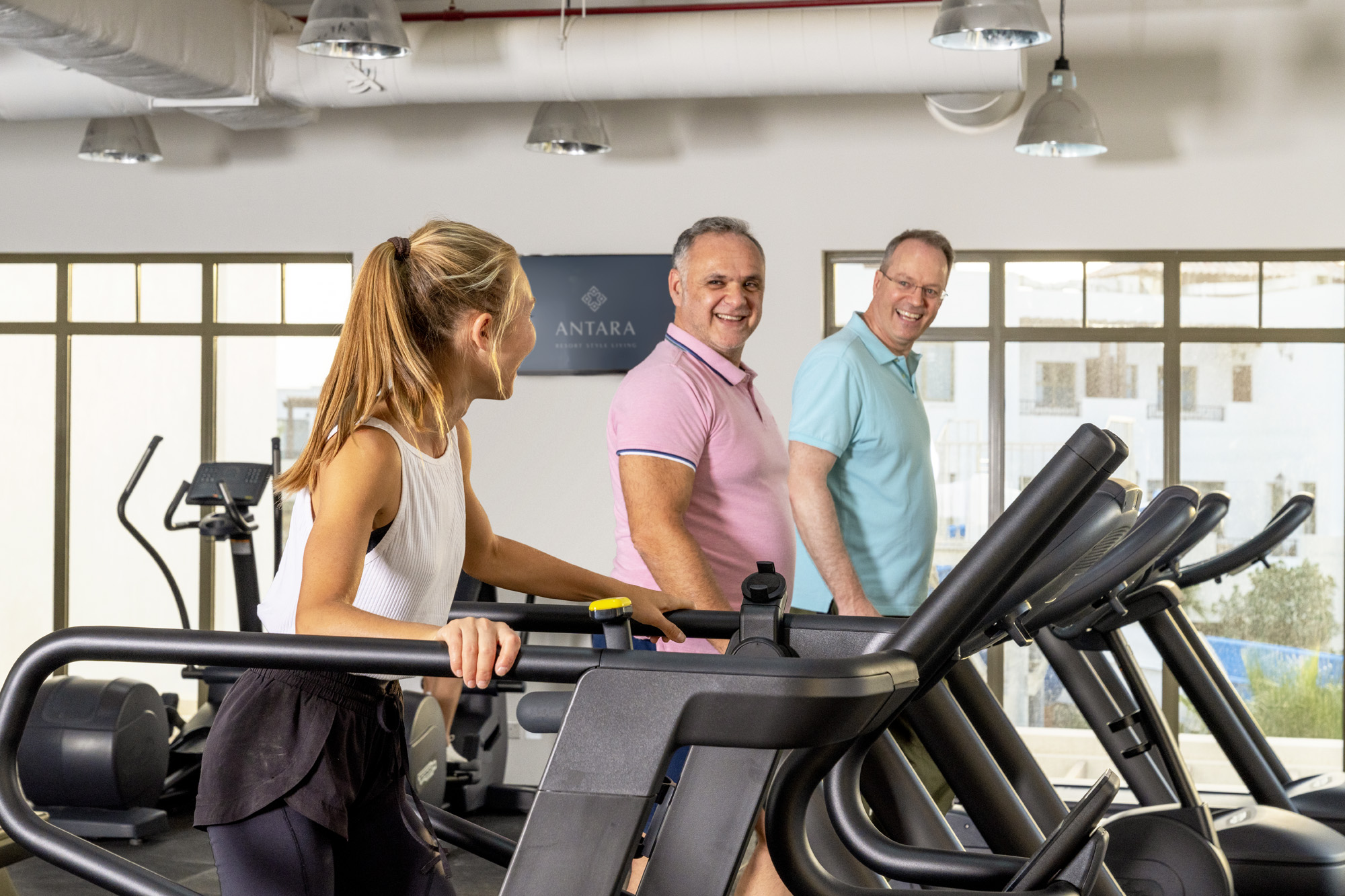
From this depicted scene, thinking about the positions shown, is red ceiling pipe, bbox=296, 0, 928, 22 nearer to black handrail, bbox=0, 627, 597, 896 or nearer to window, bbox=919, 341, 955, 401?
window, bbox=919, 341, 955, 401

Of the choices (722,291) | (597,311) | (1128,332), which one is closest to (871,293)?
(1128,332)

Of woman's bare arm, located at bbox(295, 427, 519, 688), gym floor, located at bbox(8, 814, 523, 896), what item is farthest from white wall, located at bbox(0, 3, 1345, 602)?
woman's bare arm, located at bbox(295, 427, 519, 688)

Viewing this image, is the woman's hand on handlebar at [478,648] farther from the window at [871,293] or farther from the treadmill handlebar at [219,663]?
the window at [871,293]

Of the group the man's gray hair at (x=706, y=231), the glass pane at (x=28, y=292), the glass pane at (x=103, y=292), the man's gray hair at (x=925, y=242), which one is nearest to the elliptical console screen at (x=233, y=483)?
the glass pane at (x=103, y=292)

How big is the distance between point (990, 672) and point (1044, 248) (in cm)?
186

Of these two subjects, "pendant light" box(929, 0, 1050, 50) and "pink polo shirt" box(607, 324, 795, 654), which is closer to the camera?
"pink polo shirt" box(607, 324, 795, 654)

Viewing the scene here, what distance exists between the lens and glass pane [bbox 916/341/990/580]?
5.57 m

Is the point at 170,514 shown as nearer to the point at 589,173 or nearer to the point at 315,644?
the point at 589,173

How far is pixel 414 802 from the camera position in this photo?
1.65m

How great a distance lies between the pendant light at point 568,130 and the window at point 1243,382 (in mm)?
2816

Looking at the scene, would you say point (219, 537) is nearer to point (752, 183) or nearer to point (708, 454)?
point (752, 183)

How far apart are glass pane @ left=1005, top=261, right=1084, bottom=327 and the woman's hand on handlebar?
4.72 m

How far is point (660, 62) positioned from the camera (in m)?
4.86

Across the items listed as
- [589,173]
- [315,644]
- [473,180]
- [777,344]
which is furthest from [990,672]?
[315,644]
